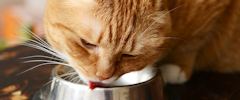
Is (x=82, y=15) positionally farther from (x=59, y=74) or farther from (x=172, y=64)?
(x=172, y=64)

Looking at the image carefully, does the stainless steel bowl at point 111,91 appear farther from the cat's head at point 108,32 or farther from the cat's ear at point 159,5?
the cat's ear at point 159,5

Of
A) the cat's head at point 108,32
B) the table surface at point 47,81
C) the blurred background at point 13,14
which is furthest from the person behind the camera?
the blurred background at point 13,14

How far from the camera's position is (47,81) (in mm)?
1113

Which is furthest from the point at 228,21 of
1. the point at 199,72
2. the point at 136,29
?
the point at 136,29

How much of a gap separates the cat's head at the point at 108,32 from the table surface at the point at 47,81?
0.29 meters

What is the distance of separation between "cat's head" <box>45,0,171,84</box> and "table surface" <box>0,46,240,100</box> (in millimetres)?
293

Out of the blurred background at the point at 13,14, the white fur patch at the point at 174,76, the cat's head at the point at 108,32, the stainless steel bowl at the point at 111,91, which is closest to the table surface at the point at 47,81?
the white fur patch at the point at 174,76

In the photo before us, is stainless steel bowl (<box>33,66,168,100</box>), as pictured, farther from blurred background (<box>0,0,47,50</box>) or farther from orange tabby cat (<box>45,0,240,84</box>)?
blurred background (<box>0,0,47,50</box>)

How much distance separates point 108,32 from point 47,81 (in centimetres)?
53

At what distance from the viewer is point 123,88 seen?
2.57ft

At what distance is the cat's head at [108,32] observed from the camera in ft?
2.35

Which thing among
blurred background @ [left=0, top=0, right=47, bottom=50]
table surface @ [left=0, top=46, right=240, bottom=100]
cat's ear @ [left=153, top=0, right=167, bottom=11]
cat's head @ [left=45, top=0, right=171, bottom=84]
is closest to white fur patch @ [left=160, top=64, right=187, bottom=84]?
table surface @ [left=0, top=46, right=240, bottom=100]

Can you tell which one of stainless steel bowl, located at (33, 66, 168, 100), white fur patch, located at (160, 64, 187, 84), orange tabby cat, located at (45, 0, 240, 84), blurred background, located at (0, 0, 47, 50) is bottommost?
blurred background, located at (0, 0, 47, 50)

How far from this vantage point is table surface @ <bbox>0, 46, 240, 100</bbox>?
3.26 feet
